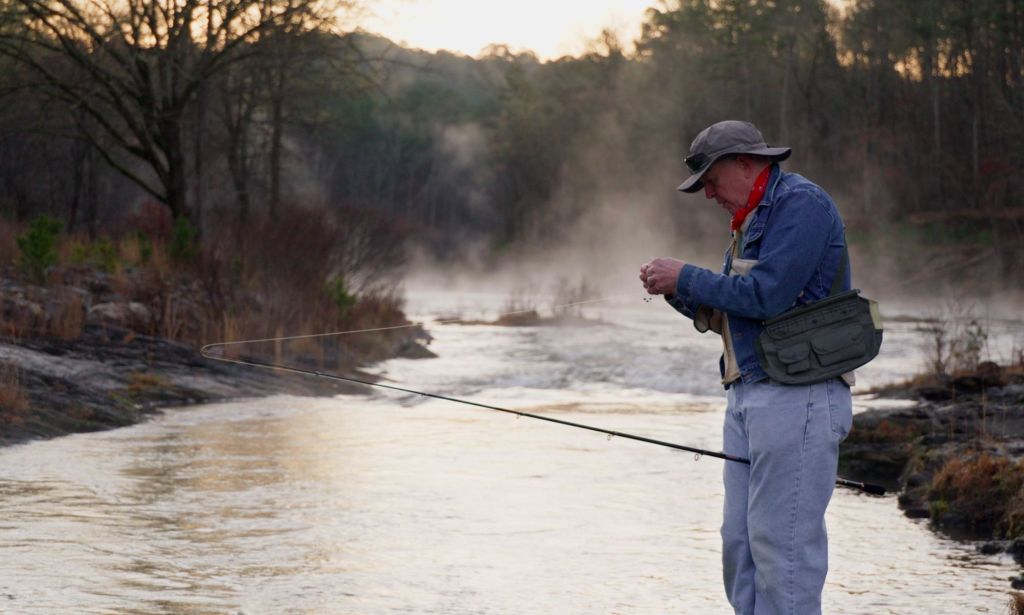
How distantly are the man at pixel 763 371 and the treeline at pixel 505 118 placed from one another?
16540 millimetres

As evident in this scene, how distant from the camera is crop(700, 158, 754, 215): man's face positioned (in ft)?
13.4

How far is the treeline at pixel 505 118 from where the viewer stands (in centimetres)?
2112

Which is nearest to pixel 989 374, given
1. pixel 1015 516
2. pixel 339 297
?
pixel 1015 516

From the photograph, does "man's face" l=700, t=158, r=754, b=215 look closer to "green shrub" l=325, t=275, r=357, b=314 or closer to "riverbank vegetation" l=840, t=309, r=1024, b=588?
"riverbank vegetation" l=840, t=309, r=1024, b=588

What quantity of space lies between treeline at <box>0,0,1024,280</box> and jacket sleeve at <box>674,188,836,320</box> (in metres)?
16.7

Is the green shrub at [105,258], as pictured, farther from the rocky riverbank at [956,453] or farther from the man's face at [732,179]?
the man's face at [732,179]

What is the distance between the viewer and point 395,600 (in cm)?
608

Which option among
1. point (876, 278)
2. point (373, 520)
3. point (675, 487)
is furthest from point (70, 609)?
point (876, 278)

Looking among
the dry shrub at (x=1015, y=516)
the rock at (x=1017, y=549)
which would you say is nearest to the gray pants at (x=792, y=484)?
the rock at (x=1017, y=549)

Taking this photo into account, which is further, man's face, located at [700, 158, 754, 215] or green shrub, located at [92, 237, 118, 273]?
green shrub, located at [92, 237, 118, 273]

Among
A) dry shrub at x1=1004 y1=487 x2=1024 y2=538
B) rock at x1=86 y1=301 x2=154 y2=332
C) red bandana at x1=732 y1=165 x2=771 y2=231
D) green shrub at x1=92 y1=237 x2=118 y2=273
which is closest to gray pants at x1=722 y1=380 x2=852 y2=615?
red bandana at x1=732 y1=165 x2=771 y2=231

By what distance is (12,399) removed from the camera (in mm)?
11172

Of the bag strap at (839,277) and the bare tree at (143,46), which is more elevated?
the bare tree at (143,46)

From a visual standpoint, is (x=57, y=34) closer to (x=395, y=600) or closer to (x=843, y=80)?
(x=395, y=600)
